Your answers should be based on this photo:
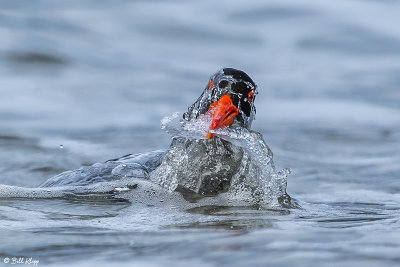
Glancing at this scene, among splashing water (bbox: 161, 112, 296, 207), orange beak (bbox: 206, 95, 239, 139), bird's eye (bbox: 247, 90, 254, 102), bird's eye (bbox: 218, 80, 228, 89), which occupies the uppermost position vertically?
bird's eye (bbox: 218, 80, 228, 89)

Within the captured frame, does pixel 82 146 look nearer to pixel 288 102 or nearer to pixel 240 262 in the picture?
pixel 288 102

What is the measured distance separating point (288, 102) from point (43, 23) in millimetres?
5150

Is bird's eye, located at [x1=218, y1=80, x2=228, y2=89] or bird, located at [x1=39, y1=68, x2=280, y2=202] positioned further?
bird's eye, located at [x1=218, y1=80, x2=228, y2=89]

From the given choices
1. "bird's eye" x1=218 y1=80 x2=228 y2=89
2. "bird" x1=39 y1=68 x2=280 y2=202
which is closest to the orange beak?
"bird" x1=39 y1=68 x2=280 y2=202

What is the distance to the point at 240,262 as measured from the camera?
3205 millimetres

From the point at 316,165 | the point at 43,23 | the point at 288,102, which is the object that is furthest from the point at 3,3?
the point at 316,165

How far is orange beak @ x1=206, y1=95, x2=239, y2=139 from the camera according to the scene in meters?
5.39

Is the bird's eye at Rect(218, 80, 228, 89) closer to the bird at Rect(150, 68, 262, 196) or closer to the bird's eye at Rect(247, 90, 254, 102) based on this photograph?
the bird at Rect(150, 68, 262, 196)

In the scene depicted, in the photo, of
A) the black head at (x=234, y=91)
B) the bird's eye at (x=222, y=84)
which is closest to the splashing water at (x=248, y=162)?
the black head at (x=234, y=91)

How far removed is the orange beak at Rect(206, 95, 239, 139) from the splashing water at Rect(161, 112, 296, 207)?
4 cm

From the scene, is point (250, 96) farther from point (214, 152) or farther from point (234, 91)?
point (214, 152)

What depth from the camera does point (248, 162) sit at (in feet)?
18.1

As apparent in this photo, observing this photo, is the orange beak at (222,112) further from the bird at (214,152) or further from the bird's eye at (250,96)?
the bird's eye at (250,96)

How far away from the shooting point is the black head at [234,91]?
5602 mm
